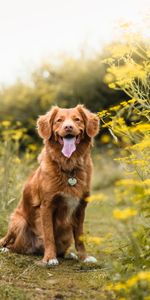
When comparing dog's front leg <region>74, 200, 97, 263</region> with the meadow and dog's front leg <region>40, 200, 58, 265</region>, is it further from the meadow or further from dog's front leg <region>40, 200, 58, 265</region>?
dog's front leg <region>40, 200, 58, 265</region>

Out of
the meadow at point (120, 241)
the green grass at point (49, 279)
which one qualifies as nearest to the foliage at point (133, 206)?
the meadow at point (120, 241)

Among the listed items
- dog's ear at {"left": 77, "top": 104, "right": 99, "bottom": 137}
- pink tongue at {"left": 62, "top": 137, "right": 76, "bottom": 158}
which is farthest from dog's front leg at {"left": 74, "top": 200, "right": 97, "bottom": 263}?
dog's ear at {"left": 77, "top": 104, "right": 99, "bottom": 137}

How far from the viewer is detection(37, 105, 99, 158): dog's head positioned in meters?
4.76

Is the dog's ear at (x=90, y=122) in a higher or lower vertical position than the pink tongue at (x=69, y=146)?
higher

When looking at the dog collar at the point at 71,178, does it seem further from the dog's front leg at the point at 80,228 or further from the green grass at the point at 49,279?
the green grass at the point at 49,279

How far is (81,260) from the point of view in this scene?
503cm

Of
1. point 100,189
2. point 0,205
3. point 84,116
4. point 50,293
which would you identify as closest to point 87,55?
point 100,189

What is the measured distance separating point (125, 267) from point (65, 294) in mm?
510

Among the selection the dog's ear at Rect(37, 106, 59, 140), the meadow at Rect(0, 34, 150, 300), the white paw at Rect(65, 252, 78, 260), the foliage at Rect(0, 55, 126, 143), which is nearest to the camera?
the meadow at Rect(0, 34, 150, 300)

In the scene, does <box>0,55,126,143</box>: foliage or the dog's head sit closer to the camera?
the dog's head

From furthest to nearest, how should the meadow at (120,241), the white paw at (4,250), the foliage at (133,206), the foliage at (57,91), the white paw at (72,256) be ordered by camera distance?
the foliage at (57,91), the white paw at (72,256), the white paw at (4,250), the meadow at (120,241), the foliage at (133,206)

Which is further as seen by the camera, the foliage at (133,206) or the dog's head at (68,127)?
the dog's head at (68,127)

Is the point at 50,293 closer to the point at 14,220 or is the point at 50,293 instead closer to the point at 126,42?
the point at 14,220

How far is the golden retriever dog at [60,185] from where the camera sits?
479 centimetres
